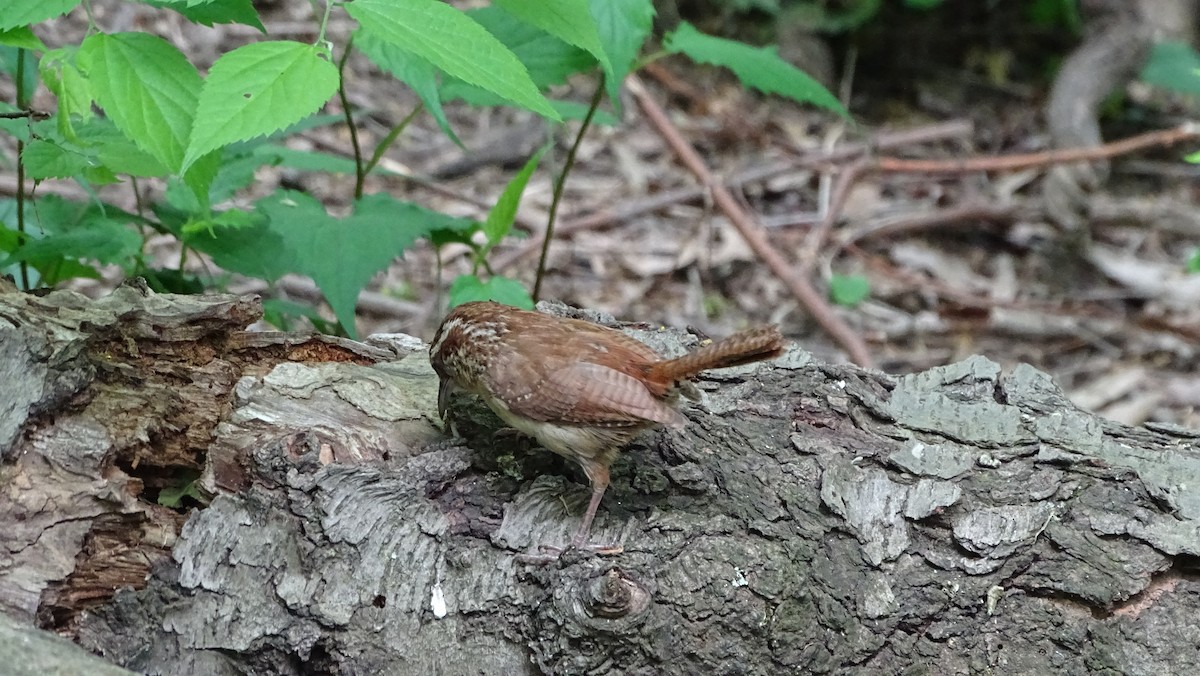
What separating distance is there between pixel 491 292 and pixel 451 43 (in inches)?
50.9

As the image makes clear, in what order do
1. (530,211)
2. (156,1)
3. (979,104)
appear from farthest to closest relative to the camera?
(979,104) → (530,211) → (156,1)

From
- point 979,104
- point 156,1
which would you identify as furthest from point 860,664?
point 979,104

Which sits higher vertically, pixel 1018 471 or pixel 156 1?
pixel 156 1

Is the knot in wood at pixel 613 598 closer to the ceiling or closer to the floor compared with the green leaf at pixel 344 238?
closer to the floor

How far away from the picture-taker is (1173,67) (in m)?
7.15

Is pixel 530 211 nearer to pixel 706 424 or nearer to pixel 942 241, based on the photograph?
pixel 942 241

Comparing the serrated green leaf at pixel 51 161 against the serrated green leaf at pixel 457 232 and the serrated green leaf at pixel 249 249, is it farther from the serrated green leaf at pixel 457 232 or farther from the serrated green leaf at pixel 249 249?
the serrated green leaf at pixel 457 232

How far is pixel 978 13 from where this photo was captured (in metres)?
8.17

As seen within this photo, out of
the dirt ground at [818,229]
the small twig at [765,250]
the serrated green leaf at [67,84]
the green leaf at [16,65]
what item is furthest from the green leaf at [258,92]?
the small twig at [765,250]

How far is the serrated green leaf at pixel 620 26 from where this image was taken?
2.99 metres

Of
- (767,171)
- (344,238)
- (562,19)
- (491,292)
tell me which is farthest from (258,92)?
(767,171)

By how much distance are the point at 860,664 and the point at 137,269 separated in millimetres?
2427

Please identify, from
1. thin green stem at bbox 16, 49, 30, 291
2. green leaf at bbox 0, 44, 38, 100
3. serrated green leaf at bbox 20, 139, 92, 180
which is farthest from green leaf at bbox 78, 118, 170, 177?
green leaf at bbox 0, 44, 38, 100

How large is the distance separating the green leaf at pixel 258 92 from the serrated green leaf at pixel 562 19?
0.50 m
